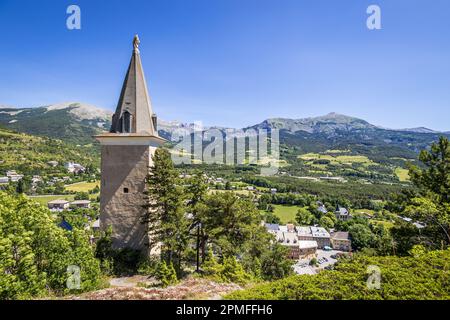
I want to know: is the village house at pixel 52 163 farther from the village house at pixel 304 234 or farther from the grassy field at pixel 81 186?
the village house at pixel 304 234

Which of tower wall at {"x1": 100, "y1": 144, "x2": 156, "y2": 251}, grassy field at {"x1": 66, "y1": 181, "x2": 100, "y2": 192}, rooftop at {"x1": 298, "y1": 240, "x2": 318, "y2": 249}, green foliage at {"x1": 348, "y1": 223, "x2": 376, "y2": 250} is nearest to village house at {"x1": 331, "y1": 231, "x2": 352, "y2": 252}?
green foliage at {"x1": 348, "y1": 223, "x2": 376, "y2": 250}

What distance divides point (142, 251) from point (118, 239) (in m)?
1.95

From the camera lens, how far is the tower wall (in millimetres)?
19156

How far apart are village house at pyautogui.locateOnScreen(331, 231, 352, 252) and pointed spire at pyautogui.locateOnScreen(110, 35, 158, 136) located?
89.8m

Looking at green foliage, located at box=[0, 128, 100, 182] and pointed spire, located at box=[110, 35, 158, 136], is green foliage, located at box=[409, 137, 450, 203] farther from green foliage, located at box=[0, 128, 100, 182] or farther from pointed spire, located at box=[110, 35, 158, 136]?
green foliage, located at box=[0, 128, 100, 182]

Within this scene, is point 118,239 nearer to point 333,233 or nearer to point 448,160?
point 448,160

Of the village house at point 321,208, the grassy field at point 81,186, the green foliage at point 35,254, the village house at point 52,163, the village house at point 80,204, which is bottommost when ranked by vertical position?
the village house at point 321,208

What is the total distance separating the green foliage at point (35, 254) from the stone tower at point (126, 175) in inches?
154

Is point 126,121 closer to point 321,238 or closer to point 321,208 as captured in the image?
point 321,238

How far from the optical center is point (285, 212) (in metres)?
118

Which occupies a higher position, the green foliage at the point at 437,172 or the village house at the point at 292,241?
the green foliage at the point at 437,172

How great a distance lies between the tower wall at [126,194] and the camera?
19.2 meters

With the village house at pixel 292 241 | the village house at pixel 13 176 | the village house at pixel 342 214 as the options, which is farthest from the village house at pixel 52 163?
the village house at pixel 342 214
